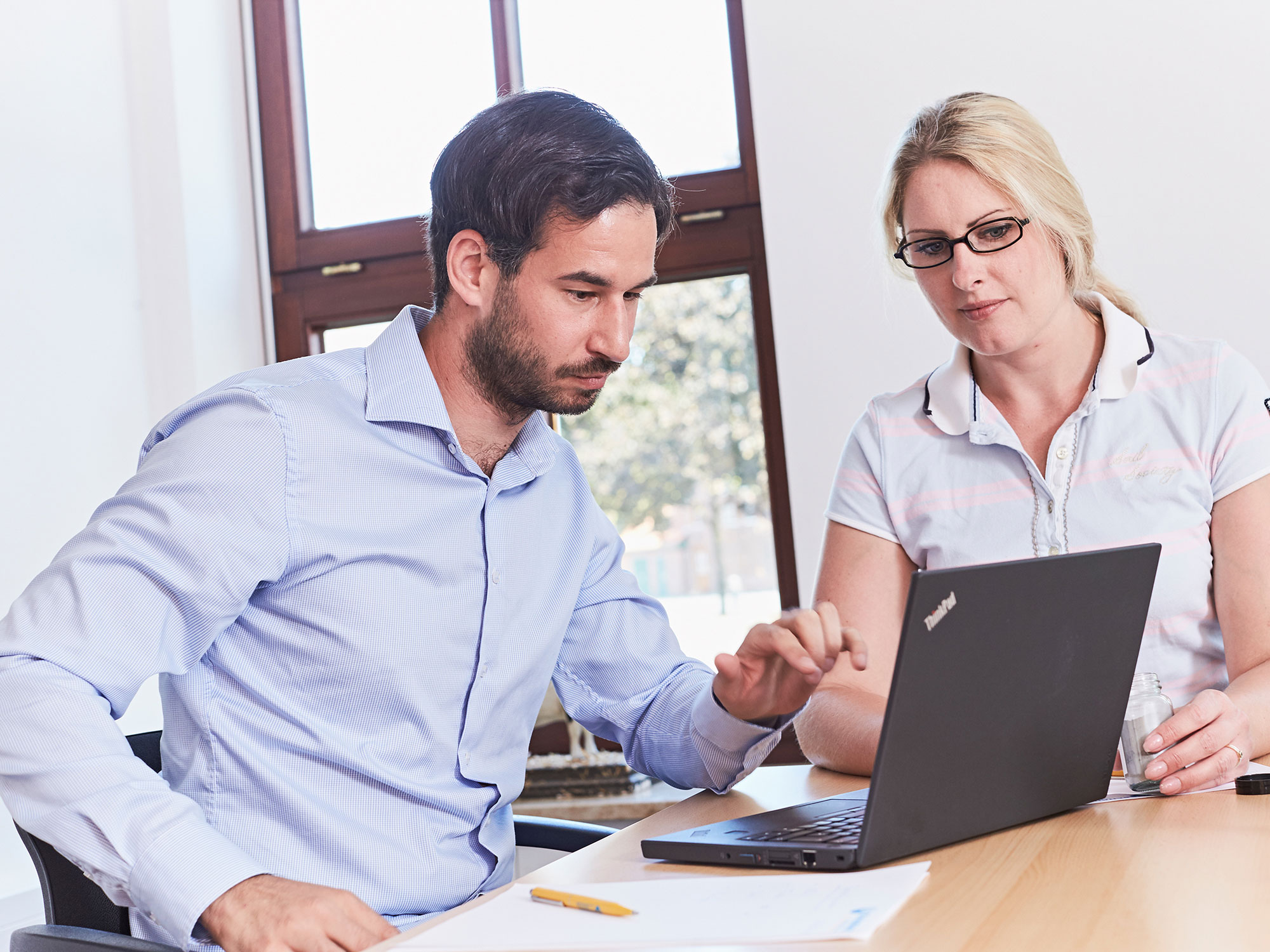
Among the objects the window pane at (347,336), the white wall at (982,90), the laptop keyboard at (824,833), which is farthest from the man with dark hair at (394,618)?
the window pane at (347,336)

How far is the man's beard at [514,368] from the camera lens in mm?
1359

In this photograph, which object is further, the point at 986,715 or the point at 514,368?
the point at 514,368

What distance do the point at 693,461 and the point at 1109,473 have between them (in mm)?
1340

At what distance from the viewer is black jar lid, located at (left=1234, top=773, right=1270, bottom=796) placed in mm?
1061

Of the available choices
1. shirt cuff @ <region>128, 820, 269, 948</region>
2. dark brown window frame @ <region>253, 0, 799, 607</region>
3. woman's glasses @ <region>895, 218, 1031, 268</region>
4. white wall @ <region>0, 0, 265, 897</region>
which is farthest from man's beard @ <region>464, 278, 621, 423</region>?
white wall @ <region>0, 0, 265, 897</region>

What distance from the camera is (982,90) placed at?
2354mm

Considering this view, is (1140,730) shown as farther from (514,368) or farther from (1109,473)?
(514,368)

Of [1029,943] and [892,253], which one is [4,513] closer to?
[892,253]

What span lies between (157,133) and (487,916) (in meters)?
2.47

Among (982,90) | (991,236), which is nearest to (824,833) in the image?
(991,236)

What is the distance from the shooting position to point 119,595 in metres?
1.09

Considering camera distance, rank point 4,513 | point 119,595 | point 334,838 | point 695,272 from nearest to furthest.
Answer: point 119,595 → point 334,838 → point 4,513 → point 695,272

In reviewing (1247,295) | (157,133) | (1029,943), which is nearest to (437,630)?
(1029,943)

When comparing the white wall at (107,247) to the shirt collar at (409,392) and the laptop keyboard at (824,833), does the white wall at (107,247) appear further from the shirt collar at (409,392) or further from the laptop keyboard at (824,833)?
the laptop keyboard at (824,833)
